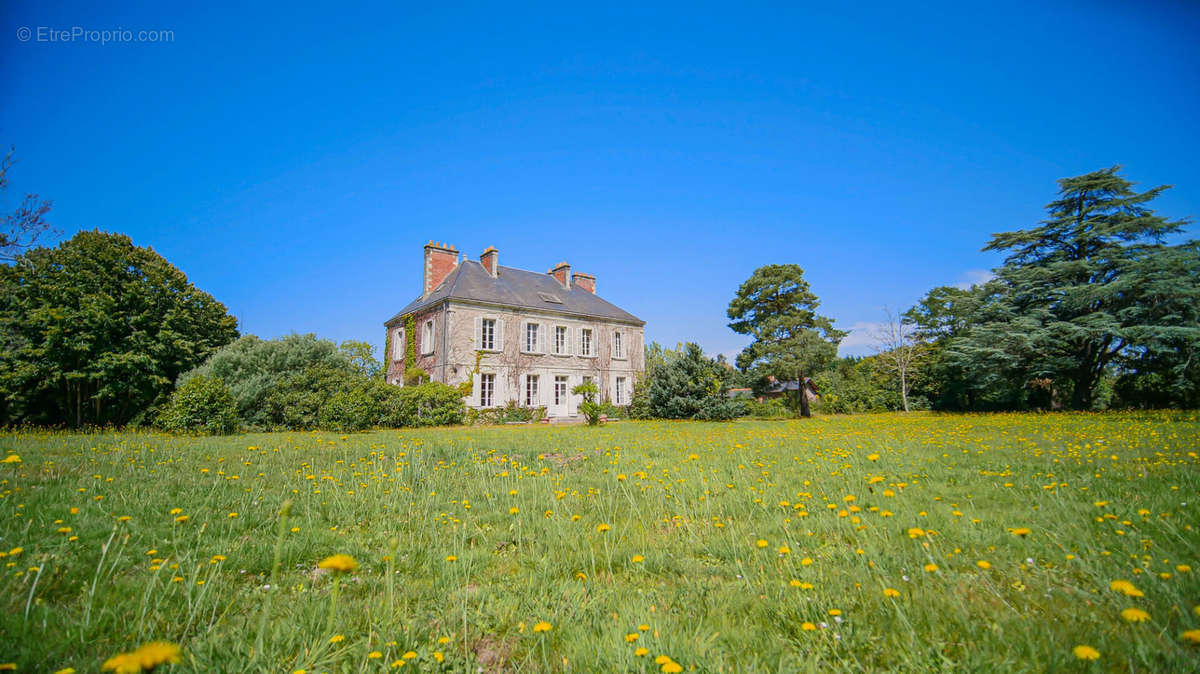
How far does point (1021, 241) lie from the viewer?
66.4 feet

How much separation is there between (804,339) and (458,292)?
17.6 m

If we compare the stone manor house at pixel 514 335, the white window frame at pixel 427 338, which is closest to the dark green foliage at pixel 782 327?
the stone manor house at pixel 514 335

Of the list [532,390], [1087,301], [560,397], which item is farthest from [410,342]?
[1087,301]

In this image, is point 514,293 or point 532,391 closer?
point 532,391

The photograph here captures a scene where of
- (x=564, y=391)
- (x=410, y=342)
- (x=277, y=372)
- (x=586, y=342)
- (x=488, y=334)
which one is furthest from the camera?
(x=586, y=342)

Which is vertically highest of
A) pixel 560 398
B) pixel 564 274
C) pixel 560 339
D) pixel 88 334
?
pixel 564 274

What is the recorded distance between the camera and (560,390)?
23.8m

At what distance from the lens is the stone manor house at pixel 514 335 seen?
69.0 ft

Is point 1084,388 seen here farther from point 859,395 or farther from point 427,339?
point 427,339

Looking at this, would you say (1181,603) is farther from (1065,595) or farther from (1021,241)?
(1021,241)

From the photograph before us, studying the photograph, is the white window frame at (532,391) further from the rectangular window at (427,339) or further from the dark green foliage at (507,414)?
the rectangular window at (427,339)

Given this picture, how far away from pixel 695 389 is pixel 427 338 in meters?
12.7

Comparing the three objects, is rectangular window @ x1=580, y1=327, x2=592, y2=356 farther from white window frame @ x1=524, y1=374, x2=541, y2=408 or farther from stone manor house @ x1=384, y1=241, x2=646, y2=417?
white window frame @ x1=524, y1=374, x2=541, y2=408

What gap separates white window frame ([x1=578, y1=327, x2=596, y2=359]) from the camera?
2473cm
